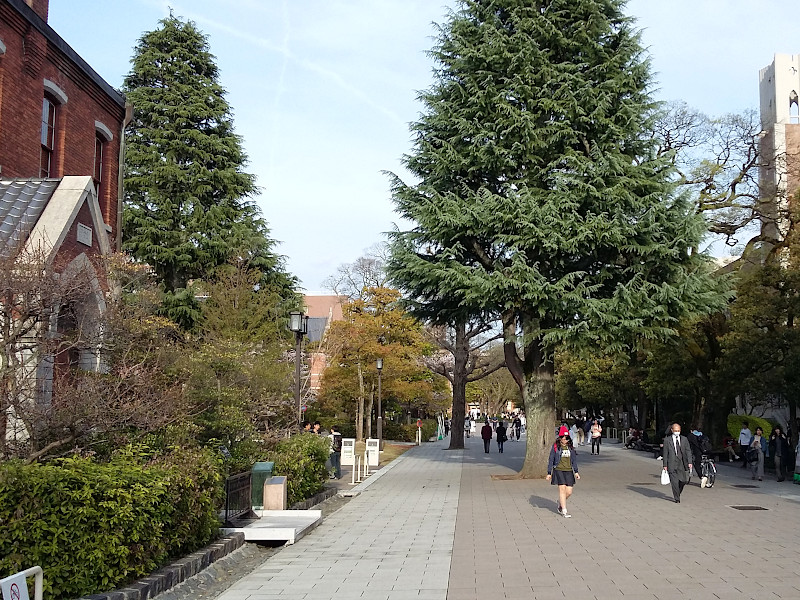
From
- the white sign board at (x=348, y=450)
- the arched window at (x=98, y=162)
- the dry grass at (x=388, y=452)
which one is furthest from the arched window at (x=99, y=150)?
the dry grass at (x=388, y=452)

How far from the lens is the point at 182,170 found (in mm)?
33844

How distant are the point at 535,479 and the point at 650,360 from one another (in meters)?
15.8

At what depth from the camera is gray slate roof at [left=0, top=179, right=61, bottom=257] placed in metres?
13.0

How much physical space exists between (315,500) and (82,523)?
10.6 m

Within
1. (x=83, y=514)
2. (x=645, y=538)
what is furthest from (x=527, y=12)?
(x=83, y=514)

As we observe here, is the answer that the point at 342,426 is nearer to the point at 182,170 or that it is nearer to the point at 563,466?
the point at 182,170

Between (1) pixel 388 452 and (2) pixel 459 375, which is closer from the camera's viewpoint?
(1) pixel 388 452

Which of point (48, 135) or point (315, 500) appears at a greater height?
point (48, 135)

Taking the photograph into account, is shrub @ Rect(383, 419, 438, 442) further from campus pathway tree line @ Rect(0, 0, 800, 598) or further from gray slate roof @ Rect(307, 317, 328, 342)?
campus pathway tree line @ Rect(0, 0, 800, 598)

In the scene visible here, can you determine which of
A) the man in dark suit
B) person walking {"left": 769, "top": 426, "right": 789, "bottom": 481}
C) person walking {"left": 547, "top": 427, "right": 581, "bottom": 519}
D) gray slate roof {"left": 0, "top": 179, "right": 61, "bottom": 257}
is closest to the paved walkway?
the man in dark suit

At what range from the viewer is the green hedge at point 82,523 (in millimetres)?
7367

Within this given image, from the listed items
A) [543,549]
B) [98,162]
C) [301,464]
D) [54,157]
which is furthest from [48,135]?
[543,549]

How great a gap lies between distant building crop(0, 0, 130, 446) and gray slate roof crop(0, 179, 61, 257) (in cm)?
2

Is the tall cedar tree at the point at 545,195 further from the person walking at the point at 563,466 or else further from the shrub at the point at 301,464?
the person walking at the point at 563,466
